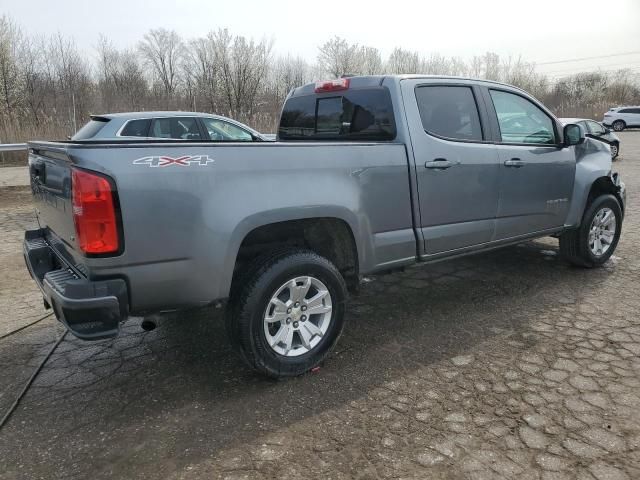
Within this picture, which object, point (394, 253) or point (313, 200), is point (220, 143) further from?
point (394, 253)

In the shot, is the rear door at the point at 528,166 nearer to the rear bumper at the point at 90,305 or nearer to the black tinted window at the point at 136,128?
the rear bumper at the point at 90,305

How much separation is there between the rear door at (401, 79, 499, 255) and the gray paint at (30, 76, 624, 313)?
0.04 feet

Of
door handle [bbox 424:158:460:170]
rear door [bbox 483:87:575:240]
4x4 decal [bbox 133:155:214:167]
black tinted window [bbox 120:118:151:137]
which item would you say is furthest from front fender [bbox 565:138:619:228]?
black tinted window [bbox 120:118:151:137]

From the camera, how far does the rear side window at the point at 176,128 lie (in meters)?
8.41

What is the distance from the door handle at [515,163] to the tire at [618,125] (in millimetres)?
38676

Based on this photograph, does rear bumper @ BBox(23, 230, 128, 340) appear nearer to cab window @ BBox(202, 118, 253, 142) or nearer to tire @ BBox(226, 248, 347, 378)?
tire @ BBox(226, 248, 347, 378)

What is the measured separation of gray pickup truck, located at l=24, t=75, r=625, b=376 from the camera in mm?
2611

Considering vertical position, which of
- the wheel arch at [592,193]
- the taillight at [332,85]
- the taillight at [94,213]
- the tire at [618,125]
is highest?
the tire at [618,125]

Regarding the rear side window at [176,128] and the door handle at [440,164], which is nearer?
the door handle at [440,164]

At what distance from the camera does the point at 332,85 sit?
4281mm

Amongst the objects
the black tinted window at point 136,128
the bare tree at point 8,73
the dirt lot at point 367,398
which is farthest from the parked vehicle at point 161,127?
the bare tree at point 8,73

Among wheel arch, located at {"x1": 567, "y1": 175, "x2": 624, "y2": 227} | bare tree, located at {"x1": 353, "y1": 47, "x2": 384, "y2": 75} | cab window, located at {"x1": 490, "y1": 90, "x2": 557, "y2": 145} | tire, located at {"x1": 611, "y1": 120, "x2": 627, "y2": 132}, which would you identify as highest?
bare tree, located at {"x1": 353, "y1": 47, "x2": 384, "y2": 75}

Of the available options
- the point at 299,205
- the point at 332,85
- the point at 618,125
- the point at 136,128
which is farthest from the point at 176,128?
the point at 618,125

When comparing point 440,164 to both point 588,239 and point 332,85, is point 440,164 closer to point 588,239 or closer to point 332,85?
point 332,85
